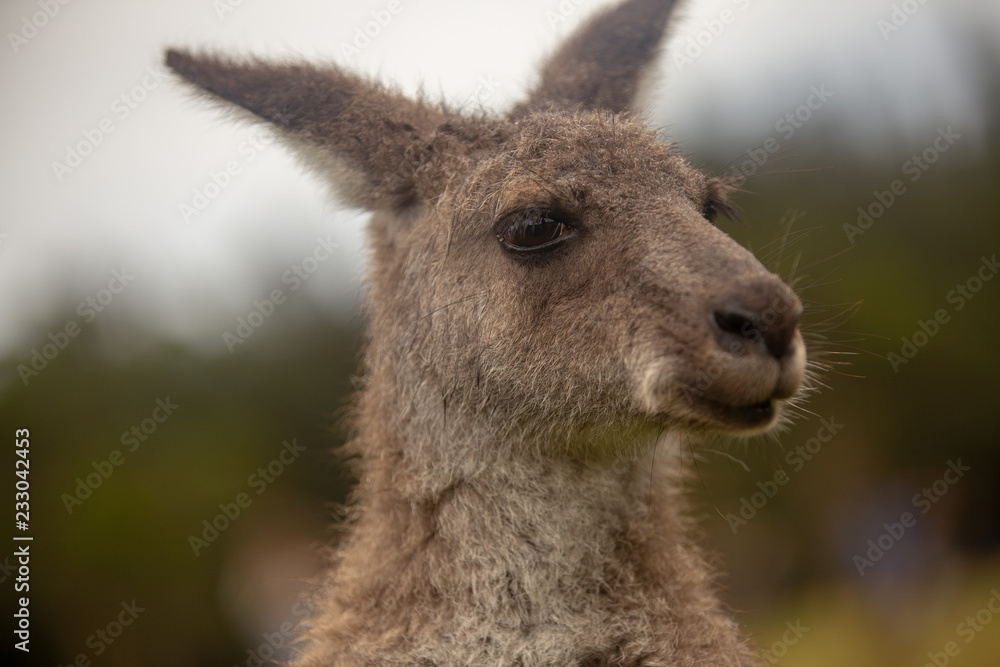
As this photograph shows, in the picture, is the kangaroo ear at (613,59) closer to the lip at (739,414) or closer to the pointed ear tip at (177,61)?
the pointed ear tip at (177,61)

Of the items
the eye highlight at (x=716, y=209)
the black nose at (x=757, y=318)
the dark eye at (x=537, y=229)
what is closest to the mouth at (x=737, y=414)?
the black nose at (x=757, y=318)

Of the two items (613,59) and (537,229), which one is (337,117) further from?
(613,59)

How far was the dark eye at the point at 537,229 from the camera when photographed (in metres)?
3.04

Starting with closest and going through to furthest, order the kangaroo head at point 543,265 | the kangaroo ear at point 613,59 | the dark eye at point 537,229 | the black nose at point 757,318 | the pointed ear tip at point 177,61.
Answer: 1. the black nose at point 757,318
2. the kangaroo head at point 543,265
3. the dark eye at point 537,229
4. the pointed ear tip at point 177,61
5. the kangaroo ear at point 613,59

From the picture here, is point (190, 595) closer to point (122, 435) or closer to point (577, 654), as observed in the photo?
point (122, 435)

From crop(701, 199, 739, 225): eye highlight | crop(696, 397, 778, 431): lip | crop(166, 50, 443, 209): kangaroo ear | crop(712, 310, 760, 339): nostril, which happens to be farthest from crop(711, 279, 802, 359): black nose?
crop(166, 50, 443, 209): kangaroo ear

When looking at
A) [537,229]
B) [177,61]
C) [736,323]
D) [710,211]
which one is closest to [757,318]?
[736,323]

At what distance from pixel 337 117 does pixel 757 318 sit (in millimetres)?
2252

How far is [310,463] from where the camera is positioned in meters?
10.9

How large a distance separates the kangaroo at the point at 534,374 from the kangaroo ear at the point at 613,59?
54 cm

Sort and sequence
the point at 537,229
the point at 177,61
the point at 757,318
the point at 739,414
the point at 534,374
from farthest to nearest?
the point at 177,61 < the point at 537,229 < the point at 534,374 < the point at 739,414 < the point at 757,318

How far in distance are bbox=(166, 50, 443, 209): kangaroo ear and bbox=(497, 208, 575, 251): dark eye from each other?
34.6 inches

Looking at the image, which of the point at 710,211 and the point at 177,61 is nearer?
the point at 177,61

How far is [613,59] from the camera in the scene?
13.9 feet
